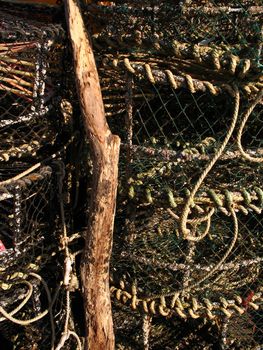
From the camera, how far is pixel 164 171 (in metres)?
2.05

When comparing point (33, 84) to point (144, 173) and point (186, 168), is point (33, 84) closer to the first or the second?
point (144, 173)

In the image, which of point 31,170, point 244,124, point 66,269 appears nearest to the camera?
point 244,124

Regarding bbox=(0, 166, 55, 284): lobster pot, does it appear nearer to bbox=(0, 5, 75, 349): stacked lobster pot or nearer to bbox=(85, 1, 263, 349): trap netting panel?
bbox=(0, 5, 75, 349): stacked lobster pot

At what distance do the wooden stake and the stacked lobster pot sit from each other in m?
0.21

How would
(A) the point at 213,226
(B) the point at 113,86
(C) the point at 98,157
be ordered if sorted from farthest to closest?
1. (A) the point at 213,226
2. (B) the point at 113,86
3. (C) the point at 98,157

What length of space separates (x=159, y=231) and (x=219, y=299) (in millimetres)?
431

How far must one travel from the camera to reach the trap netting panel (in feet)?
5.82

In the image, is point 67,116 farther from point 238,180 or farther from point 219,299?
point 219,299

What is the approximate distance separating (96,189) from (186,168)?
408 millimetres

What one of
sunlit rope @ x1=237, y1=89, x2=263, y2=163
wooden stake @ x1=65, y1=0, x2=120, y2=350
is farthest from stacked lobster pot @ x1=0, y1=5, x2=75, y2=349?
sunlit rope @ x1=237, y1=89, x2=263, y2=163

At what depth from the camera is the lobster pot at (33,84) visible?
1942 mm

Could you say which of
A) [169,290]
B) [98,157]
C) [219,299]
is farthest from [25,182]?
[219,299]

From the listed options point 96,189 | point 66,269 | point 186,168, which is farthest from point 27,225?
point 186,168

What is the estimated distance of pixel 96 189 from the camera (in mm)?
1829
